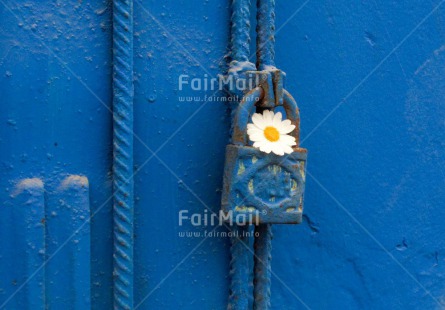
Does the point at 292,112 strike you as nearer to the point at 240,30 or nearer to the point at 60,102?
the point at 240,30

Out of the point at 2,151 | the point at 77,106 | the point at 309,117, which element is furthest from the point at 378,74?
the point at 2,151

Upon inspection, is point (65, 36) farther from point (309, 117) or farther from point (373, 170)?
point (373, 170)

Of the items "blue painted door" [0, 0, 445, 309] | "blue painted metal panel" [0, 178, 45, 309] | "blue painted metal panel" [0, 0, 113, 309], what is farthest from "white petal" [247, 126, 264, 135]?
"blue painted metal panel" [0, 178, 45, 309]

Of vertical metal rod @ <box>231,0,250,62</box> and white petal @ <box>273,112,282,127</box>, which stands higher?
vertical metal rod @ <box>231,0,250,62</box>

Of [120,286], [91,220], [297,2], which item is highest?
[297,2]

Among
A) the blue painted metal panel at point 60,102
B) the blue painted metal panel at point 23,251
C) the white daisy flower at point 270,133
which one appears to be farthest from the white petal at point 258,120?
the blue painted metal panel at point 23,251

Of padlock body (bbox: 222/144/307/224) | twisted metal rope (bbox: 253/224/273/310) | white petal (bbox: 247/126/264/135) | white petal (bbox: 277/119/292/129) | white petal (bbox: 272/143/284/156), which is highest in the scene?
white petal (bbox: 277/119/292/129)

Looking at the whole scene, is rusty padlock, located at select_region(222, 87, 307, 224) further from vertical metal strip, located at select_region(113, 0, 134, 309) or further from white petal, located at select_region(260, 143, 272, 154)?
vertical metal strip, located at select_region(113, 0, 134, 309)
